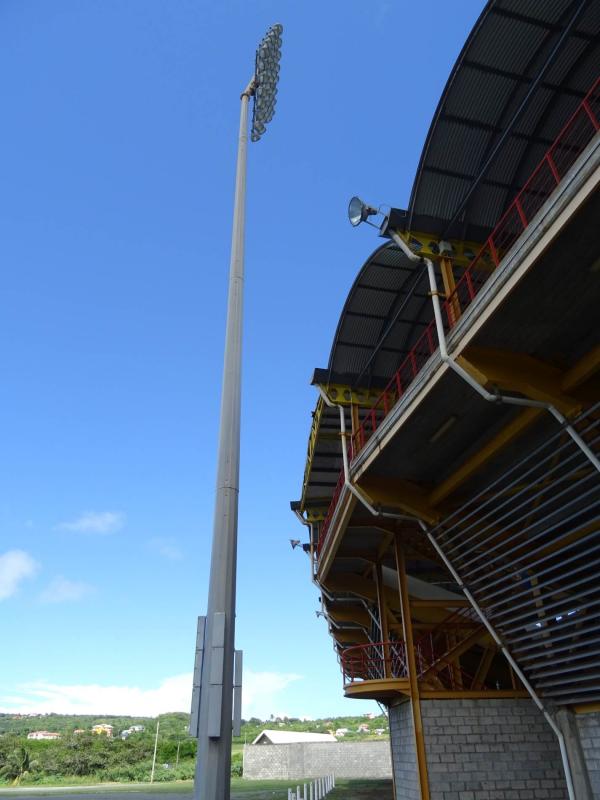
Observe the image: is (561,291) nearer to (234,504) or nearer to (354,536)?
(234,504)

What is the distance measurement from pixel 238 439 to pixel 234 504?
0.79 meters

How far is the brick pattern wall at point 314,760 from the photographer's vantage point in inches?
1966

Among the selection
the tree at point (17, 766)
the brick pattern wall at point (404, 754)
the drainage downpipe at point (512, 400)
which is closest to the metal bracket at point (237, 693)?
the drainage downpipe at point (512, 400)

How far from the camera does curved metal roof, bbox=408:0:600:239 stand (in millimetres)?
9883

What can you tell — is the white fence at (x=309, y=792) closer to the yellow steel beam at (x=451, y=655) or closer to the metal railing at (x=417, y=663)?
the metal railing at (x=417, y=663)

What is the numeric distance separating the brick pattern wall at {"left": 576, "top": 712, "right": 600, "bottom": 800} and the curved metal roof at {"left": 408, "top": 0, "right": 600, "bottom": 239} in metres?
9.40

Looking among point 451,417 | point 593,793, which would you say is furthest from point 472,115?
point 593,793

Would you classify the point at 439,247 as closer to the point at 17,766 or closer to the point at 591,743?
the point at 591,743

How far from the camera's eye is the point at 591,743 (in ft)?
35.3

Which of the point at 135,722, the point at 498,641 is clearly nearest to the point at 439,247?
the point at 498,641

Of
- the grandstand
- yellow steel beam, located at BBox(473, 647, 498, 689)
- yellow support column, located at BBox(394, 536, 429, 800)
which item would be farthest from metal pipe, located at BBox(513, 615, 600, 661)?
yellow steel beam, located at BBox(473, 647, 498, 689)

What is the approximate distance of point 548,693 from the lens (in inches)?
448

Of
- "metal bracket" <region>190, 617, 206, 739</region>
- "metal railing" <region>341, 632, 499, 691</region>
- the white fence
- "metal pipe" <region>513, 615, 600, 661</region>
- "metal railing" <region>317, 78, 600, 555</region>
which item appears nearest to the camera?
"metal bracket" <region>190, 617, 206, 739</region>

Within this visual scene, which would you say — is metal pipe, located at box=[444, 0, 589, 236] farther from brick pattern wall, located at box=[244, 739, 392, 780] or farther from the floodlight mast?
brick pattern wall, located at box=[244, 739, 392, 780]
